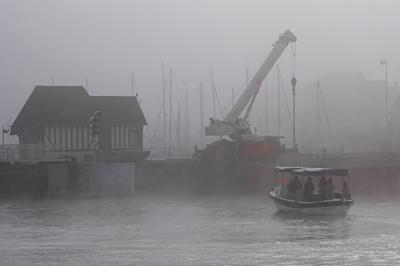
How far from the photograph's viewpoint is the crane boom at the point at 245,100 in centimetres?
5638

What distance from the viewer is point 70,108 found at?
2261 inches

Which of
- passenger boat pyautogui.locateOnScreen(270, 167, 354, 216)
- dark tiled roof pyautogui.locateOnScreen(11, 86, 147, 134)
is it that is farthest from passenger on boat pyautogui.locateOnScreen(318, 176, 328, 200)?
dark tiled roof pyautogui.locateOnScreen(11, 86, 147, 134)

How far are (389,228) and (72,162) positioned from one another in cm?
2307

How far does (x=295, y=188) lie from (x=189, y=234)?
36.7 ft

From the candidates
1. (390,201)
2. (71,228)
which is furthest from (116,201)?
(390,201)

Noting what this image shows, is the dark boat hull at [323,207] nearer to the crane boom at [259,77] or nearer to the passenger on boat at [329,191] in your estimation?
the passenger on boat at [329,191]

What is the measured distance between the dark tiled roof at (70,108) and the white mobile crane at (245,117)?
299 inches

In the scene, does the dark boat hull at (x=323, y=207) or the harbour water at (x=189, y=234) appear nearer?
the harbour water at (x=189, y=234)

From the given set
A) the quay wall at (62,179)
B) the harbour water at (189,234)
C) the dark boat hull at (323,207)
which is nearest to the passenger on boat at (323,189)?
the dark boat hull at (323,207)

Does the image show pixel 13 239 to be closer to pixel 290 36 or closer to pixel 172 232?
pixel 172 232

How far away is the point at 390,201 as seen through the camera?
4666 centimetres

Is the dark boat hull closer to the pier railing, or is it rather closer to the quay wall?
the quay wall

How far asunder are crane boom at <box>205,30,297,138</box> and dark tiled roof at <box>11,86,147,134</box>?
7.46m

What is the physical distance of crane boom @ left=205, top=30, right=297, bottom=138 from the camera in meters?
56.4
